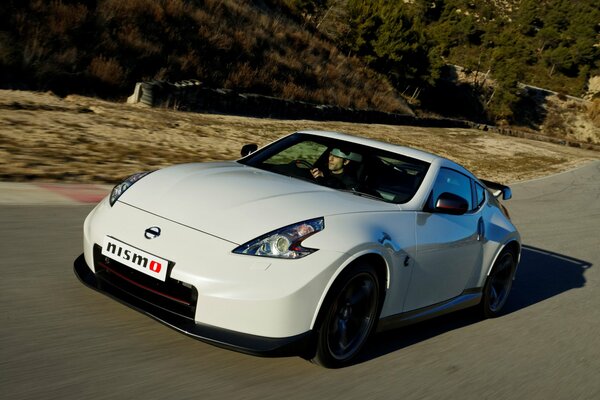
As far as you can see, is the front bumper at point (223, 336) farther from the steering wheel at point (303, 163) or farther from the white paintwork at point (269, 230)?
the steering wheel at point (303, 163)

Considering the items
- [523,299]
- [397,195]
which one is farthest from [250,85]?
[397,195]

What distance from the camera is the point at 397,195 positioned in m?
5.06

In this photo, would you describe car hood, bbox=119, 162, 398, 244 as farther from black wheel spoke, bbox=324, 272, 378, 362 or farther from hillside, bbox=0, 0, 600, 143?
hillside, bbox=0, 0, 600, 143

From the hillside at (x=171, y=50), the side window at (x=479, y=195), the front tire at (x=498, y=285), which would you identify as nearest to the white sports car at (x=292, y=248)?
the side window at (x=479, y=195)

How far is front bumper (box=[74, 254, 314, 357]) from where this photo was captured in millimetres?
3727

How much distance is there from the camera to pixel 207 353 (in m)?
4.14

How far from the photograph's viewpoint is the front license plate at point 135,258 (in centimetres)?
390

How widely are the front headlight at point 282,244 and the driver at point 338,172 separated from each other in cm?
116

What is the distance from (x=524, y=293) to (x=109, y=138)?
8589mm

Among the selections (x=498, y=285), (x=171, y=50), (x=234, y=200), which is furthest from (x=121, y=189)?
(x=171, y=50)

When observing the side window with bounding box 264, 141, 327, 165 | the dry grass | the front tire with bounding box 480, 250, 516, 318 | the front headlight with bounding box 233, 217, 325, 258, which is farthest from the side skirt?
the dry grass

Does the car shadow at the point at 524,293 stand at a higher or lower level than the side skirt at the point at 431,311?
lower

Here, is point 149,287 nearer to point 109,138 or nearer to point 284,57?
point 109,138

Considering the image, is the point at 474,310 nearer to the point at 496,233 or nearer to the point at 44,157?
the point at 496,233
